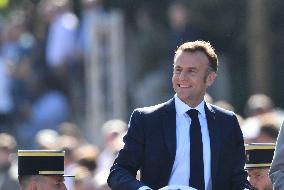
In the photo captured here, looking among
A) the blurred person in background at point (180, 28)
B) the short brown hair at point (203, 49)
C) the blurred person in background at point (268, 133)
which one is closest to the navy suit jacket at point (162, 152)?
the short brown hair at point (203, 49)

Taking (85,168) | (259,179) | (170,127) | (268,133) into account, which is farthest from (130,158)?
(85,168)

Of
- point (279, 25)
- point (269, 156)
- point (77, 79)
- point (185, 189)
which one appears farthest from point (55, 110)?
point (185, 189)

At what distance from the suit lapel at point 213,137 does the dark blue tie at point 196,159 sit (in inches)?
2.7

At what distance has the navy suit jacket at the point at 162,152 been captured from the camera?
28.5 ft

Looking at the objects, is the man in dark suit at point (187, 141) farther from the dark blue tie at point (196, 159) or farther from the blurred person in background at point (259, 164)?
the blurred person in background at point (259, 164)

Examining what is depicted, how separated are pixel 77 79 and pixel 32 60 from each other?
0.65m

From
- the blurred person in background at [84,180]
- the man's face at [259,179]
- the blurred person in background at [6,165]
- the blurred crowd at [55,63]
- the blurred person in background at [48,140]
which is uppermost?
the blurred crowd at [55,63]

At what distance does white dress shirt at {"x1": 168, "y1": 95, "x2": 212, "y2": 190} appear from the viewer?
Result: 870 centimetres

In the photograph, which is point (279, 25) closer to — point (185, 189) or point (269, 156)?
point (269, 156)

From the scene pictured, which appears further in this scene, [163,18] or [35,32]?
[35,32]

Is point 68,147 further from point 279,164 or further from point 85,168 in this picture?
point 279,164

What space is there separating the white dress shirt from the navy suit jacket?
28 mm

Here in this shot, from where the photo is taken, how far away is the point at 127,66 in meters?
19.2

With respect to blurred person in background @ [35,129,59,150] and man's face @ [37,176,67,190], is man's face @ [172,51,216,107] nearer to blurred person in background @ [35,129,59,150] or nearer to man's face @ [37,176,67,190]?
man's face @ [37,176,67,190]
